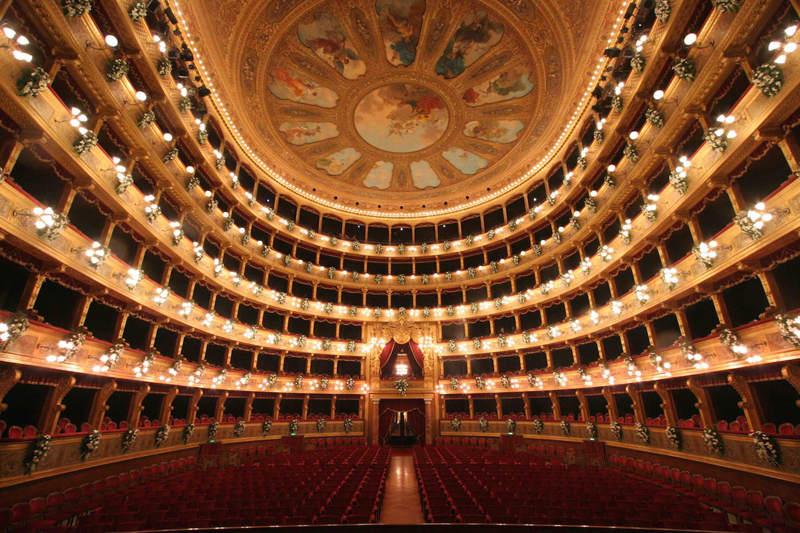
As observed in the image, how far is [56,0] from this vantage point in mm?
9266

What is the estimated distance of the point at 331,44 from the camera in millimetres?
20000

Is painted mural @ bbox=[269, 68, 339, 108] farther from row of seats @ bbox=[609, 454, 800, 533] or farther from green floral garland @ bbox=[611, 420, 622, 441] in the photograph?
row of seats @ bbox=[609, 454, 800, 533]

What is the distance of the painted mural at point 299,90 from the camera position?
21219 millimetres

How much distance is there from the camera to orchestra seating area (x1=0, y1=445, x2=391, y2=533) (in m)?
6.99

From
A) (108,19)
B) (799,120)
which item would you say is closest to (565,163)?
(799,120)

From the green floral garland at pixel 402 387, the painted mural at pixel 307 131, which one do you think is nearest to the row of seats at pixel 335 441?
the green floral garland at pixel 402 387

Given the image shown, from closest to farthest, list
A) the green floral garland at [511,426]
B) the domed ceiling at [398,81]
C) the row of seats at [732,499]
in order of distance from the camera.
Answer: the row of seats at [732,499]
the domed ceiling at [398,81]
the green floral garland at [511,426]

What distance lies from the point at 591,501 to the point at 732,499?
17.4 ft

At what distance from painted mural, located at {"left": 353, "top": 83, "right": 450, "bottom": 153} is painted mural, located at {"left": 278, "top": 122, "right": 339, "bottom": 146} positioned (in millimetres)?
1832

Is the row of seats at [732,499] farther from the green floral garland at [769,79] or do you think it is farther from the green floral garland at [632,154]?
the green floral garland at [632,154]

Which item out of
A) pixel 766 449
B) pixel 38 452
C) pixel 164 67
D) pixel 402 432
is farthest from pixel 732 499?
pixel 164 67

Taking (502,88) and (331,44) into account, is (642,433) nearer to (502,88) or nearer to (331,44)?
(502,88)

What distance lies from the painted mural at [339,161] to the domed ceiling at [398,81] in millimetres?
81

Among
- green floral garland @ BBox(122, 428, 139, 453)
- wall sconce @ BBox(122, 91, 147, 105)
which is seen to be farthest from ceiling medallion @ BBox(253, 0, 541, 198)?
green floral garland @ BBox(122, 428, 139, 453)
